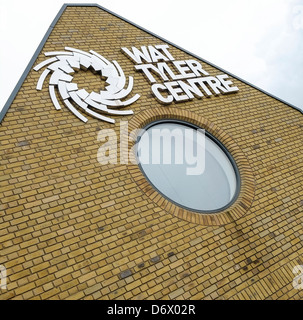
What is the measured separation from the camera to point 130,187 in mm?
4934

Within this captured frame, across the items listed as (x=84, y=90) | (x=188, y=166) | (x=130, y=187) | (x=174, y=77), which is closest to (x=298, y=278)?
(x=188, y=166)

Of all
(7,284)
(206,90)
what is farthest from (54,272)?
(206,90)

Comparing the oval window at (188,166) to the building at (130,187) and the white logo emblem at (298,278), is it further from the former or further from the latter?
the white logo emblem at (298,278)

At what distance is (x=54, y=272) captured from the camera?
3.93 meters

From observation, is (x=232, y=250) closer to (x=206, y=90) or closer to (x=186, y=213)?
(x=186, y=213)

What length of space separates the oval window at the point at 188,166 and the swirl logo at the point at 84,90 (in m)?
0.78

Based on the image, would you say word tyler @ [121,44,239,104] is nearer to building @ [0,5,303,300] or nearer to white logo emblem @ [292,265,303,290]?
building @ [0,5,303,300]

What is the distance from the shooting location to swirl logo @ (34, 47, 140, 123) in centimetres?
560

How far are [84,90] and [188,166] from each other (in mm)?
2299

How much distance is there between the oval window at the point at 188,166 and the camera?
5398 mm
